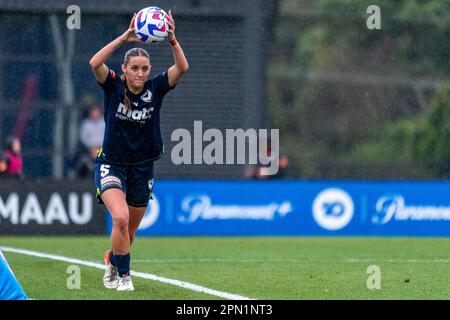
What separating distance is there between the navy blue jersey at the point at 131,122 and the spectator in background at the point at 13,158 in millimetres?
10035

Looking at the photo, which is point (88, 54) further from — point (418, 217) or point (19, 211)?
point (418, 217)

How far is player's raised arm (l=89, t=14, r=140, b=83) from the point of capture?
33.3ft

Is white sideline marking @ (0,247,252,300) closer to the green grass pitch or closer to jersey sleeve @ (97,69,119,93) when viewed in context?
the green grass pitch

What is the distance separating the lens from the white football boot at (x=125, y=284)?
1036 cm

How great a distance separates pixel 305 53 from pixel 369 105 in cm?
162

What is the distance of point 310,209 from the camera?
19984mm

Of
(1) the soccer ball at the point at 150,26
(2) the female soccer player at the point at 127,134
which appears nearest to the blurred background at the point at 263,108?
(2) the female soccer player at the point at 127,134

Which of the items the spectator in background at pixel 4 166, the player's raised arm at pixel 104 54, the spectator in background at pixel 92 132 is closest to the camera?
the player's raised arm at pixel 104 54

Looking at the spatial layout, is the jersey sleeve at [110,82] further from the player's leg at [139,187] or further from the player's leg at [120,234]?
the player's leg at [120,234]

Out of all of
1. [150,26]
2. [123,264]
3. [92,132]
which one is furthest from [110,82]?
[92,132]

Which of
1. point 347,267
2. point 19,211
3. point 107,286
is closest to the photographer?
point 107,286

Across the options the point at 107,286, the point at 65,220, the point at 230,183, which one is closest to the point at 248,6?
the point at 230,183

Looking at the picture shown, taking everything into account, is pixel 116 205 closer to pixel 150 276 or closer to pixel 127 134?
pixel 127 134

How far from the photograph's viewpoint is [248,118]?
21.9 meters
